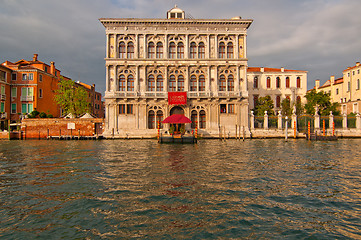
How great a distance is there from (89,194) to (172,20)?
88.5 feet

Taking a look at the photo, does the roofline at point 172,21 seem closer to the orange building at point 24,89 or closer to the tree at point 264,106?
the tree at point 264,106

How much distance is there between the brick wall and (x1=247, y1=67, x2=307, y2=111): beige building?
27019 millimetres

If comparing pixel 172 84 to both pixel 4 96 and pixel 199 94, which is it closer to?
pixel 199 94

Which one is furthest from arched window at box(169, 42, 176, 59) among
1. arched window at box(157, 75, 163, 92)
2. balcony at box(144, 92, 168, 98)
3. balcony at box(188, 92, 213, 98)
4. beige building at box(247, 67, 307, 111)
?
beige building at box(247, 67, 307, 111)

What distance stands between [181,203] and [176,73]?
24949 mm

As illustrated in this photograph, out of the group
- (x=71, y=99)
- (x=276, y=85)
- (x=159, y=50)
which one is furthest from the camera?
(x=276, y=85)

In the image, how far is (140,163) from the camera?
1163cm

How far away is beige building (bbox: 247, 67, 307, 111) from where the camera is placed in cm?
4062

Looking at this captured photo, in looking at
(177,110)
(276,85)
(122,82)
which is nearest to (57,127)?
(122,82)

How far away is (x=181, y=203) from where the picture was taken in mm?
6086

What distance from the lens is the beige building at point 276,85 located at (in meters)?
40.6

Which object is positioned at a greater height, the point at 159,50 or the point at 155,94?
the point at 159,50

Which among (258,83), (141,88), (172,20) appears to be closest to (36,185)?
(141,88)

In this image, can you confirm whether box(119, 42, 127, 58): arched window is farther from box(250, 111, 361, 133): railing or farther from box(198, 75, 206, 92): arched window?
box(250, 111, 361, 133): railing
